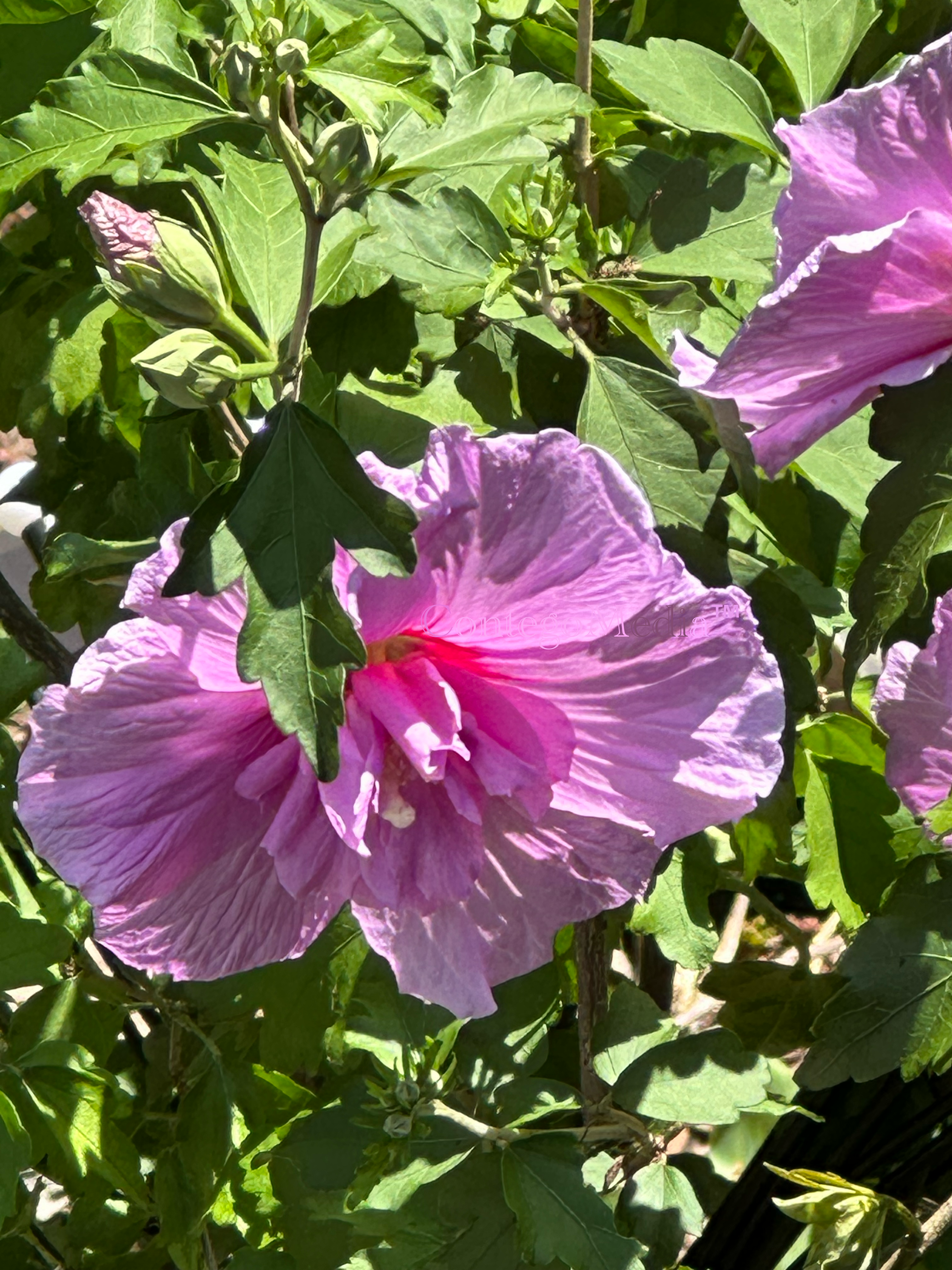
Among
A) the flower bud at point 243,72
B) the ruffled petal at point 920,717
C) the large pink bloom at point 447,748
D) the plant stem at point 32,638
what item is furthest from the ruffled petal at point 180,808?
the plant stem at point 32,638

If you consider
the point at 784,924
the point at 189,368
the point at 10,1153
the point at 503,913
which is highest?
the point at 189,368

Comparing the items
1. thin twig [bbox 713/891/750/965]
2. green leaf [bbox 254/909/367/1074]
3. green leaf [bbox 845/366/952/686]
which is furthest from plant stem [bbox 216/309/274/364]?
thin twig [bbox 713/891/750/965]

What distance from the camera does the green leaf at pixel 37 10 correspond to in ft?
3.65

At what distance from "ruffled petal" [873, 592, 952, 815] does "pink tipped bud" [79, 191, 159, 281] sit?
1.55 feet

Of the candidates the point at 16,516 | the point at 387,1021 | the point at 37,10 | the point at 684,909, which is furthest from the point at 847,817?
the point at 16,516

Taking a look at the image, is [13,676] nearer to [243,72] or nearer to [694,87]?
[243,72]

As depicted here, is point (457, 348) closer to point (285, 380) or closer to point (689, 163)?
point (689, 163)

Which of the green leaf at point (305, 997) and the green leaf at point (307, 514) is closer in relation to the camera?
the green leaf at point (307, 514)

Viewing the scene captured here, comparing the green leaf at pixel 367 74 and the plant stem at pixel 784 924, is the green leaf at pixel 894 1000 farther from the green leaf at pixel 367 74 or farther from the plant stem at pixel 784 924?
the green leaf at pixel 367 74

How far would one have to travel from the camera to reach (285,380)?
72 centimetres

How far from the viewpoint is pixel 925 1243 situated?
1.06m

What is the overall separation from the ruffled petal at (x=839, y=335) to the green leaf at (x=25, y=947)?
0.58 metres

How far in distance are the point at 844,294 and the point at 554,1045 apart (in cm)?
103

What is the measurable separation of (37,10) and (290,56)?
55cm
